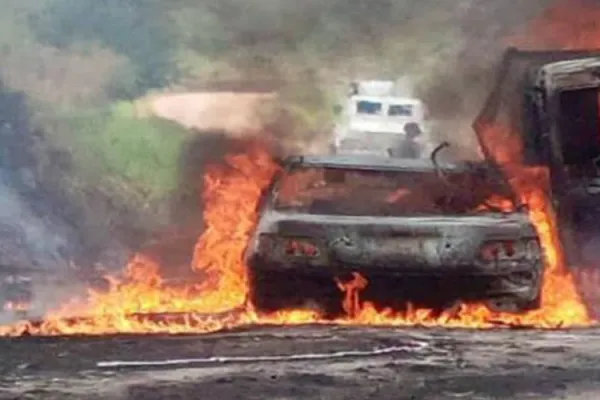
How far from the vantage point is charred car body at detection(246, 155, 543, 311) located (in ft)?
9.97

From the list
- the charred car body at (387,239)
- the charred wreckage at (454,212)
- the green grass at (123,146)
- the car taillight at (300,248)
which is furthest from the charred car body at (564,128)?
the green grass at (123,146)

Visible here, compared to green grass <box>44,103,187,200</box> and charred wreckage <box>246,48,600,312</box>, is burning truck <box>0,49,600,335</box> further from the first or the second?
green grass <box>44,103,187,200</box>

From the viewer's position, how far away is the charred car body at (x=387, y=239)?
304cm

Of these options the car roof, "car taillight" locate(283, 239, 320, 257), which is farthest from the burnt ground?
the car roof

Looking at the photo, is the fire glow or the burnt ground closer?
the burnt ground

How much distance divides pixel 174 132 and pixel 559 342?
1.09 meters

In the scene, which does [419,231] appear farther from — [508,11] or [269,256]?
[508,11]

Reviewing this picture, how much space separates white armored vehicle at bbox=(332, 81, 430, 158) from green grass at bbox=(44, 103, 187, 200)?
0.41 meters

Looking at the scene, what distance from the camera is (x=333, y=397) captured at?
2.86 m

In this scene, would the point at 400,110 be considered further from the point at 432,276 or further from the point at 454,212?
the point at 432,276

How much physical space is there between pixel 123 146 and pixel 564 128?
1116 mm

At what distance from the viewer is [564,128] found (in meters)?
3.11

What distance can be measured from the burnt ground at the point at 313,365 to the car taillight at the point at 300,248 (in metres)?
0.18

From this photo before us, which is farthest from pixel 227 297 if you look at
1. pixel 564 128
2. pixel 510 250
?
pixel 564 128
